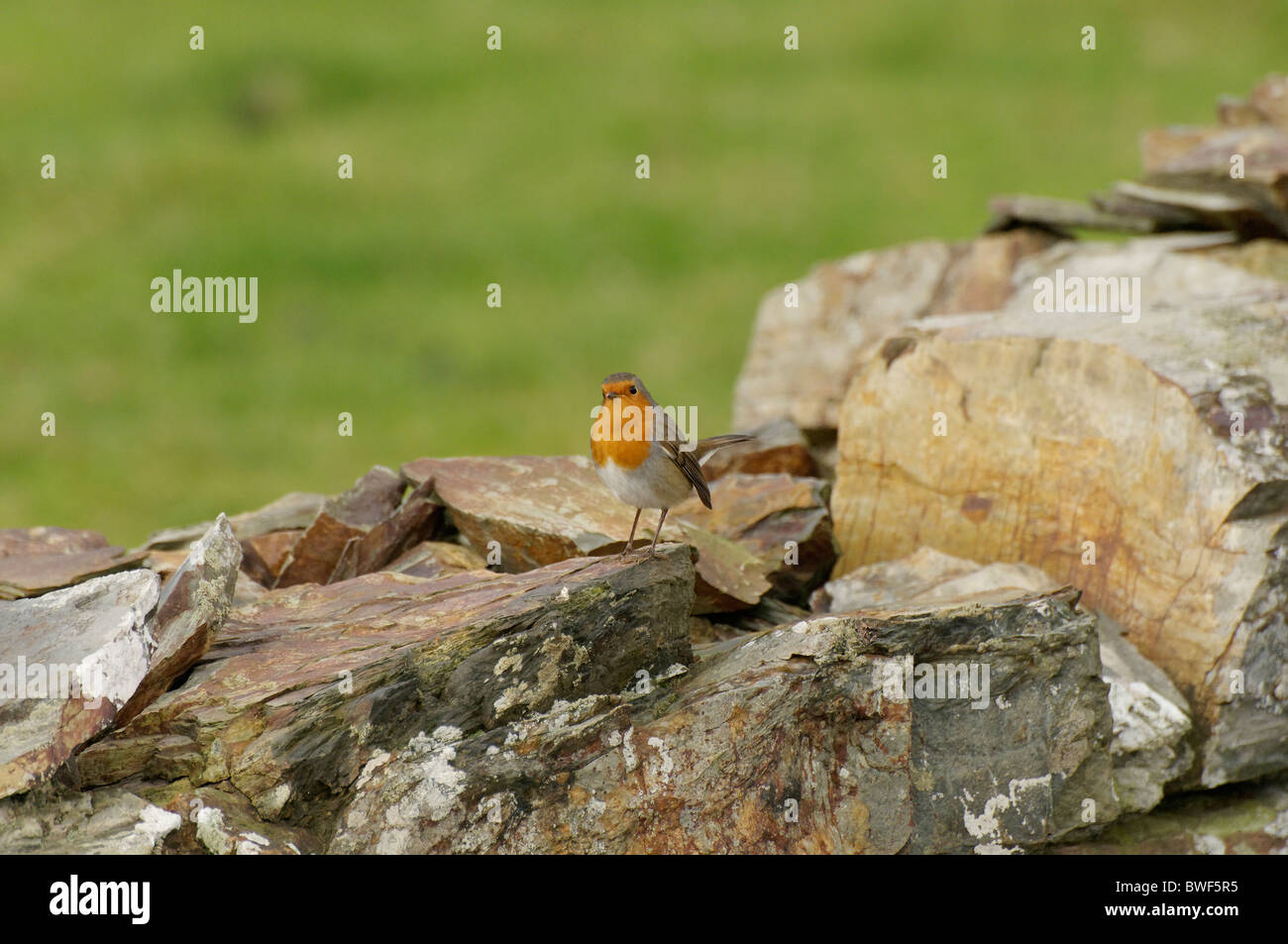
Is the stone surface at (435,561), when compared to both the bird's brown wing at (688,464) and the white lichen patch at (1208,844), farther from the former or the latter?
the white lichen patch at (1208,844)

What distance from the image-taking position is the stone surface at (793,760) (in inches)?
302

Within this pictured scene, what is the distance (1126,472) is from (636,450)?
3714mm

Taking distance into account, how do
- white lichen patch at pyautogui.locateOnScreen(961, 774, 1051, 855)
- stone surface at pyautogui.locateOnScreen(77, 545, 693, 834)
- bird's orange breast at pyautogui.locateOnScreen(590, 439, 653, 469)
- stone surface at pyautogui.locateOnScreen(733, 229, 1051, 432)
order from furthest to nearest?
stone surface at pyautogui.locateOnScreen(733, 229, 1051, 432), bird's orange breast at pyautogui.locateOnScreen(590, 439, 653, 469), white lichen patch at pyautogui.locateOnScreen(961, 774, 1051, 855), stone surface at pyautogui.locateOnScreen(77, 545, 693, 834)

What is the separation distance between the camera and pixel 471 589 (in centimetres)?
880

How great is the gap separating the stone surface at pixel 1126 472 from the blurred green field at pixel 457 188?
15069 millimetres

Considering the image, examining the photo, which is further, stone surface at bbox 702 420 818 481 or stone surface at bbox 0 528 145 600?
stone surface at bbox 702 420 818 481

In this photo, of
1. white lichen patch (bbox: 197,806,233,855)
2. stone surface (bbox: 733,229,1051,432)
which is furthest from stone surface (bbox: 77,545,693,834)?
stone surface (bbox: 733,229,1051,432)

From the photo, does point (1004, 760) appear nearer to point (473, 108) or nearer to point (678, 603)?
point (678, 603)

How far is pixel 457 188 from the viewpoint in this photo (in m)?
35.3

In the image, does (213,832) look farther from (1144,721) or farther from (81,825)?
(1144,721)

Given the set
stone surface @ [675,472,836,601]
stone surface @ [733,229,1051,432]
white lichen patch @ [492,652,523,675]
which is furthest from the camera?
stone surface @ [733,229,1051,432]

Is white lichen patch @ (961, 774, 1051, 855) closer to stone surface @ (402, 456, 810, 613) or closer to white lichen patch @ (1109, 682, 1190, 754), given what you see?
white lichen patch @ (1109, 682, 1190, 754)

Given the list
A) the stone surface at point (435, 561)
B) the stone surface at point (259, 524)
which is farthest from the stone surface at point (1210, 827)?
the stone surface at point (259, 524)

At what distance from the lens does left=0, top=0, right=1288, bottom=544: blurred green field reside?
1115 inches
